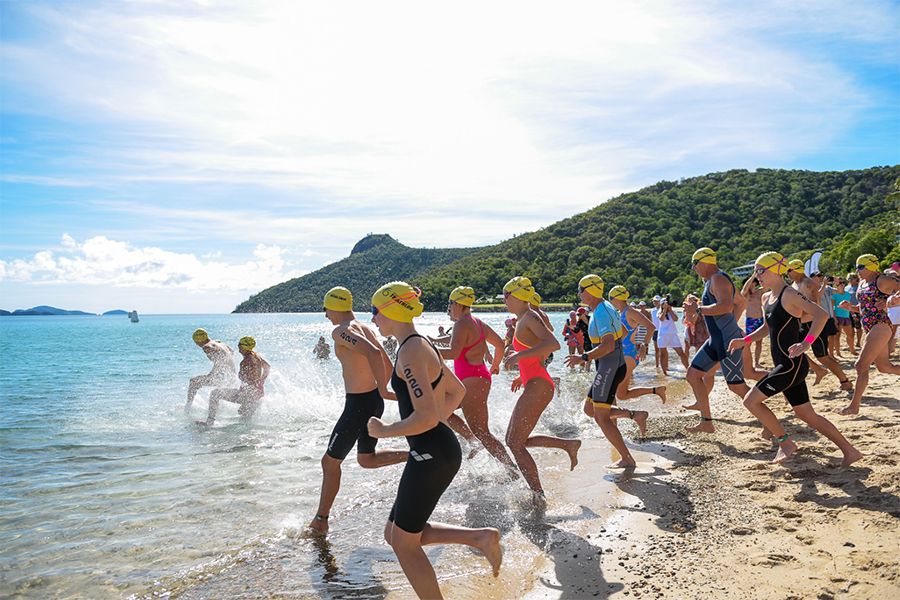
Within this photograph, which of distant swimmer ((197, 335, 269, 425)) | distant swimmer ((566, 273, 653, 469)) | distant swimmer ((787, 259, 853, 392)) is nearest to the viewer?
distant swimmer ((566, 273, 653, 469))

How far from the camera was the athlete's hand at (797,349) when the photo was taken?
18.6 feet

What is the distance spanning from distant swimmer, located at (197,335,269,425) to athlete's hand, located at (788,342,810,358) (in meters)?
8.12

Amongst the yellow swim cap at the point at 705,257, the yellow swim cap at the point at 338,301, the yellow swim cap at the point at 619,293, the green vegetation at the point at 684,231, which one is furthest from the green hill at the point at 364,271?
the yellow swim cap at the point at 338,301

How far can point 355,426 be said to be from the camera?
5.36m

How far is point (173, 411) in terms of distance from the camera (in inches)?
539

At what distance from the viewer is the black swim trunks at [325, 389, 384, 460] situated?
536 cm

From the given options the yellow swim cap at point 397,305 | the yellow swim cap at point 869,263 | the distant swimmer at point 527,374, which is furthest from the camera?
the yellow swim cap at point 869,263

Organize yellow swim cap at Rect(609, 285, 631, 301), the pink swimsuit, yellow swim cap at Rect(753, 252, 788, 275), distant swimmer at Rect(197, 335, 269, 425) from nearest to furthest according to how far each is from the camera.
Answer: yellow swim cap at Rect(753, 252, 788, 275), the pink swimsuit, yellow swim cap at Rect(609, 285, 631, 301), distant swimmer at Rect(197, 335, 269, 425)

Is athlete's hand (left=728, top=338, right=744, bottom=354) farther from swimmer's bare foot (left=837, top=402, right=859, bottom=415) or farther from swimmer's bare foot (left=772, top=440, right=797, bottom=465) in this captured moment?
swimmer's bare foot (left=837, top=402, right=859, bottom=415)

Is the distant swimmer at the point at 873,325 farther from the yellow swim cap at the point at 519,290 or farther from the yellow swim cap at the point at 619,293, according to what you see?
the yellow swim cap at the point at 519,290

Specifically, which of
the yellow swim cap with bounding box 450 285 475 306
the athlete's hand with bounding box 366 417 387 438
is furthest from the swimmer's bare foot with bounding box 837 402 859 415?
the athlete's hand with bounding box 366 417 387 438

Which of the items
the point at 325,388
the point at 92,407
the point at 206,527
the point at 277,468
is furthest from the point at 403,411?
the point at 92,407

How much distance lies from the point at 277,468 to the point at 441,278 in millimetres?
81709

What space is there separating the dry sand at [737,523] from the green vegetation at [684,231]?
45.7 meters
